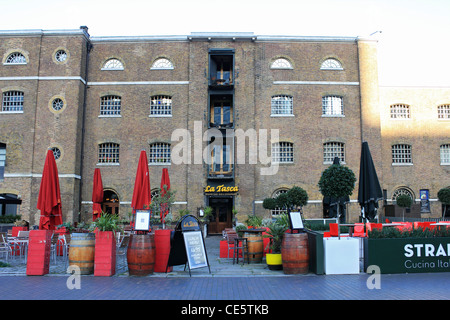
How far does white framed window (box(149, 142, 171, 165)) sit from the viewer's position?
2462cm

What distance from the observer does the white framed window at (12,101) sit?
2444cm

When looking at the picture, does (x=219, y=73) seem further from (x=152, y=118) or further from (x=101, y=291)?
(x=101, y=291)

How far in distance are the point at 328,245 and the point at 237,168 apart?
1453 cm

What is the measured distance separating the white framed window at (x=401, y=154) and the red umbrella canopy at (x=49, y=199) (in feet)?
71.1

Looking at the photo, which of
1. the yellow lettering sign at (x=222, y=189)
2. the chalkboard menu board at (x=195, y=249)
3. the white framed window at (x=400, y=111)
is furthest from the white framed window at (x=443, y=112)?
the chalkboard menu board at (x=195, y=249)

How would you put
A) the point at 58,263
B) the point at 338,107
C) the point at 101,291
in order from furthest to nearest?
1. the point at 338,107
2. the point at 58,263
3. the point at 101,291

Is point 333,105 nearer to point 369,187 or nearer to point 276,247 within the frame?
point 369,187

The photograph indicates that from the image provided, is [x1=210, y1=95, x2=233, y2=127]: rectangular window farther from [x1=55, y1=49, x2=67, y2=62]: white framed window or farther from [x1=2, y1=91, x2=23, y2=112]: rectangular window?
[x1=2, y1=91, x2=23, y2=112]: rectangular window

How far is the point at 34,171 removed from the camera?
23.5 m

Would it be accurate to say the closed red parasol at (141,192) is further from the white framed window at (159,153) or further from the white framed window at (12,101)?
the white framed window at (12,101)

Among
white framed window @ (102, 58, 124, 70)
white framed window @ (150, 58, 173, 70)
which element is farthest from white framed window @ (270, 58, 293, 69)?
white framed window @ (102, 58, 124, 70)

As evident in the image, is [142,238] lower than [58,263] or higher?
higher

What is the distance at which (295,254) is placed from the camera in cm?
960

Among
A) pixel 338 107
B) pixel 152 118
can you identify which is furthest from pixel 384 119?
pixel 152 118
